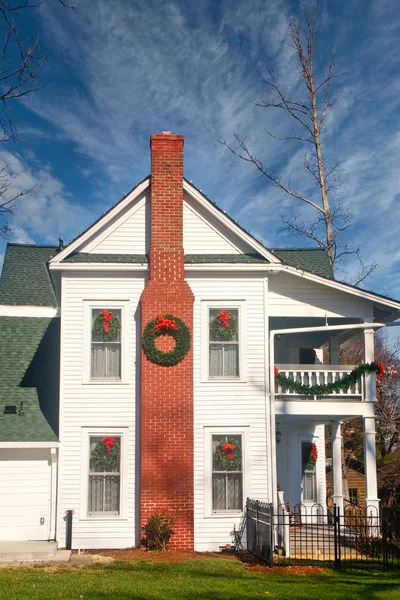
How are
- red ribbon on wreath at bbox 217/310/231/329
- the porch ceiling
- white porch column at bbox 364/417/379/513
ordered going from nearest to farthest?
white porch column at bbox 364/417/379/513 < red ribbon on wreath at bbox 217/310/231/329 < the porch ceiling

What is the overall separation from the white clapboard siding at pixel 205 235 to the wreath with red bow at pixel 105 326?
2.49 m

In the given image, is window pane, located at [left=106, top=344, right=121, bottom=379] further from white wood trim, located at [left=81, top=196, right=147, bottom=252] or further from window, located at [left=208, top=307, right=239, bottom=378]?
white wood trim, located at [left=81, top=196, right=147, bottom=252]

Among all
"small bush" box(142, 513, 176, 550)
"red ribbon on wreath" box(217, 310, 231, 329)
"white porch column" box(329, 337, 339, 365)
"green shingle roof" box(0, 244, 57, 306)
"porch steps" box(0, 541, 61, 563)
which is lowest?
"porch steps" box(0, 541, 61, 563)

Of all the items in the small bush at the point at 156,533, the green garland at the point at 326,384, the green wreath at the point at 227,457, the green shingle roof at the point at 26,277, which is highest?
the green shingle roof at the point at 26,277

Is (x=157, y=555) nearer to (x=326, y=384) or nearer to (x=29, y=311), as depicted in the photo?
(x=326, y=384)

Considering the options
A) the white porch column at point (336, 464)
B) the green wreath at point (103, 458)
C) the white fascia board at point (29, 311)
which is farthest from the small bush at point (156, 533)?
the white fascia board at point (29, 311)

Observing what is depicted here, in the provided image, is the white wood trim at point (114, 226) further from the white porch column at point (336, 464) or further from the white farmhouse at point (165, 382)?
the white porch column at point (336, 464)

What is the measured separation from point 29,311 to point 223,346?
20.0 feet

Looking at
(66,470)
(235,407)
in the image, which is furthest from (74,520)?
(235,407)

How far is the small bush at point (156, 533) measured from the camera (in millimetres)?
15336

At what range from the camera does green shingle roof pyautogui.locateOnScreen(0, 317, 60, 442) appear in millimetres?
16547

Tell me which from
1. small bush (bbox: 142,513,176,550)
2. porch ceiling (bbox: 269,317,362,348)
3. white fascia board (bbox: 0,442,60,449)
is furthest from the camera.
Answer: porch ceiling (bbox: 269,317,362,348)

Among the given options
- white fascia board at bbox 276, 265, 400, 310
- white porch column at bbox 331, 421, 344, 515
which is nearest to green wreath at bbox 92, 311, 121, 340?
white fascia board at bbox 276, 265, 400, 310

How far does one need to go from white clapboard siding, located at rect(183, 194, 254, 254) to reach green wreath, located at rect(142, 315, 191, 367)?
6.88 ft
